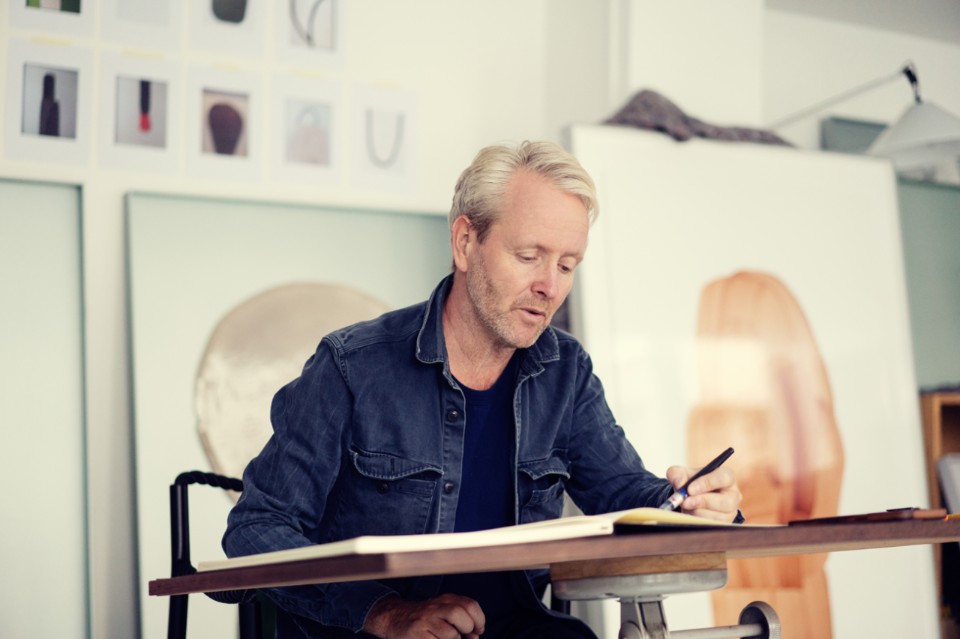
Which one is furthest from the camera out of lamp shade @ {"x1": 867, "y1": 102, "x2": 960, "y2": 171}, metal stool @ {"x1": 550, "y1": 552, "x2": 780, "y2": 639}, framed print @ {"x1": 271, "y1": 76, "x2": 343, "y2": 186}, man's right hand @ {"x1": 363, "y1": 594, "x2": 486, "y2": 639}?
lamp shade @ {"x1": 867, "y1": 102, "x2": 960, "y2": 171}

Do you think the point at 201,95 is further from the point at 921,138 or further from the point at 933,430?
the point at 933,430

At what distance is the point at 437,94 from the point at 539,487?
6.83 ft

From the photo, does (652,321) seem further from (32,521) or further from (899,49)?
(899,49)

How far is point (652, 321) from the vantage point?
11.0 ft

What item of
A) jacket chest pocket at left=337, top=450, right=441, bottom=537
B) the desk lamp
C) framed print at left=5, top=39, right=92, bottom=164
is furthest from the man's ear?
the desk lamp

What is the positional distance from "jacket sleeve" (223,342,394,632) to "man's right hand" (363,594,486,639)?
86mm

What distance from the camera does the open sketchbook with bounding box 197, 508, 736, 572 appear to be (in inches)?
37.4

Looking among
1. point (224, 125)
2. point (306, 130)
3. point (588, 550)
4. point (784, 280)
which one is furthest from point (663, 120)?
point (588, 550)

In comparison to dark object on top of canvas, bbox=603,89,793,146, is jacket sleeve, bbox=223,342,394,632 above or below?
below

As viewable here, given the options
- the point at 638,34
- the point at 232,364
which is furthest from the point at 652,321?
the point at 232,364

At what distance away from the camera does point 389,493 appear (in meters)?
1.68

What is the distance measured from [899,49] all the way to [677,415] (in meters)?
2.42

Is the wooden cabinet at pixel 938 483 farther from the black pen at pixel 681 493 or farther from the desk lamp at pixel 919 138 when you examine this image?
the black pen at pixel 681 493

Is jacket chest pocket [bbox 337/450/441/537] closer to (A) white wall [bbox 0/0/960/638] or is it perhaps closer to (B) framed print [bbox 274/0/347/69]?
(A) white wall [bbox 0/0/960/638]
